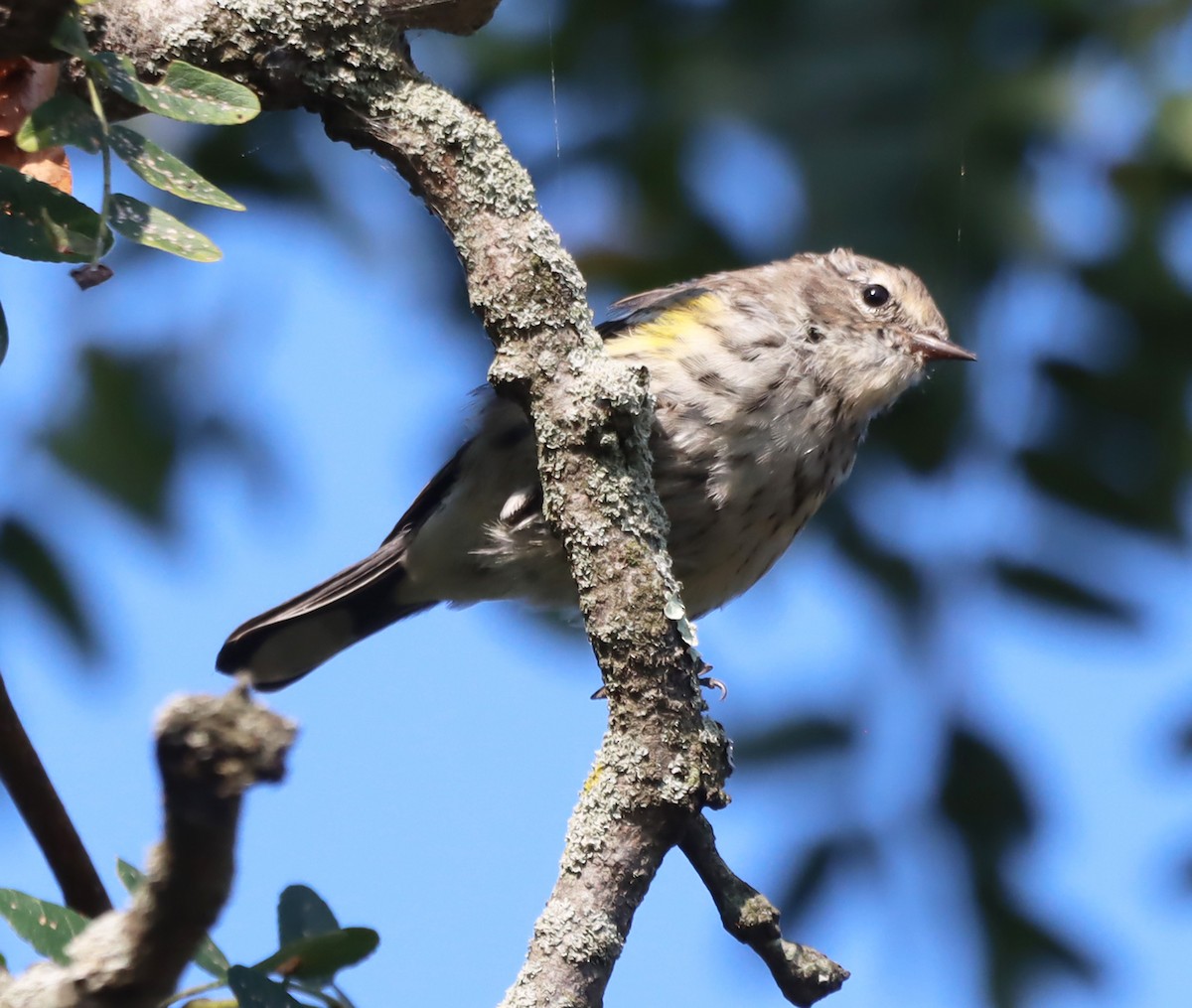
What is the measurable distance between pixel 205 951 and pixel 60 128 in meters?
0.95

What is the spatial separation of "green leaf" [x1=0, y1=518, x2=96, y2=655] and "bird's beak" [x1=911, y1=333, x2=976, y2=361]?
2113mm

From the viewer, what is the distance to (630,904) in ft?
6.99

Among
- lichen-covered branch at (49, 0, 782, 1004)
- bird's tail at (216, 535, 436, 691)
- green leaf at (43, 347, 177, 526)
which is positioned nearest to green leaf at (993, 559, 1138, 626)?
lichen-covered branch at (49, 0, 782, 1004)

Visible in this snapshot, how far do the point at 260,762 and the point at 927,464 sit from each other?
2658 millimetres

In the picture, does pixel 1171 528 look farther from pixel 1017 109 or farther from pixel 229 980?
pixel 229 980

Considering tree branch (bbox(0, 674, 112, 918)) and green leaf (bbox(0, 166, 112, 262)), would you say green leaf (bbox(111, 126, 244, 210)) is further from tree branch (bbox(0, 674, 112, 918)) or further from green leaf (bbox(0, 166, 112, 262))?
tree branch (bbox(0, 674, 112, 918))

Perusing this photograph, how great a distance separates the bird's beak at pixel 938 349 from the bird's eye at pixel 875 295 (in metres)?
0.22

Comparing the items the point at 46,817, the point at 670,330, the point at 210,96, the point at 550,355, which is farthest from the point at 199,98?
the point at 670,330

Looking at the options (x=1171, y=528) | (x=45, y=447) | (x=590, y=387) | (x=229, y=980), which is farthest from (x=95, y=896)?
(x=1171, y=528)

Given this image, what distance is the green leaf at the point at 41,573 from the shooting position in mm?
3498

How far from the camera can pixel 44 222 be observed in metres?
1.76

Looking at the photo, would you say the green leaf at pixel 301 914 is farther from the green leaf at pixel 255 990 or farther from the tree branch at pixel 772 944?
the tree branch at pixel 772 944

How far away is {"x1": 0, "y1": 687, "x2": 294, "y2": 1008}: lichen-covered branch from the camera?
1.18 metres

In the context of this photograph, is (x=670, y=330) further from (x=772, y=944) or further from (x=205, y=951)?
(x=205, y=951)
